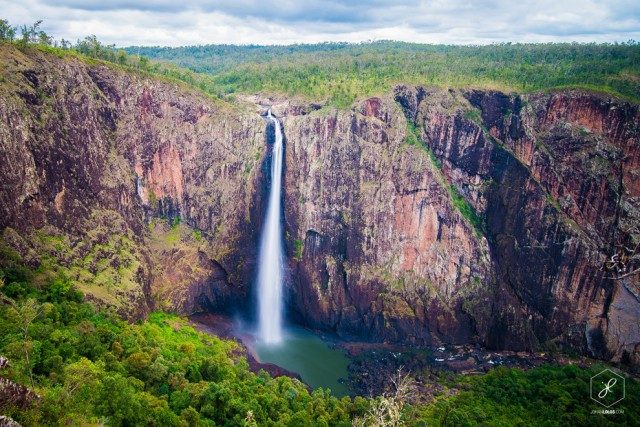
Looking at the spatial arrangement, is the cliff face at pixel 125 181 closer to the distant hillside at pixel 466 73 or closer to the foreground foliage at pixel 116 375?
the foreground foliage at pixel 116 375

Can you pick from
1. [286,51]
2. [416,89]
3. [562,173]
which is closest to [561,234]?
[562,173]

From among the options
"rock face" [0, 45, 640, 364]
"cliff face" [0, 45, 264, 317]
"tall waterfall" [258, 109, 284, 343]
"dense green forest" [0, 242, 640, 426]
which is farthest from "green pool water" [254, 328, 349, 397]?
"cliff face" [0, 45, 264, 317]

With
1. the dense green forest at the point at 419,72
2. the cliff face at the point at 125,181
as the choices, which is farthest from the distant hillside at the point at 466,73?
→ the cliff face at the point at 125,181

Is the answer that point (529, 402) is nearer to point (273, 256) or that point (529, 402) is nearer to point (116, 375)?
point (116, 375)

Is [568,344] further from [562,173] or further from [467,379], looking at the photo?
[562,173]

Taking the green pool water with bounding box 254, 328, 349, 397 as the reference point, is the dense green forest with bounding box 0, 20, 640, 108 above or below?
above

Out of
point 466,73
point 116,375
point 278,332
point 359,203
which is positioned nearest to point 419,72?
point 466,73

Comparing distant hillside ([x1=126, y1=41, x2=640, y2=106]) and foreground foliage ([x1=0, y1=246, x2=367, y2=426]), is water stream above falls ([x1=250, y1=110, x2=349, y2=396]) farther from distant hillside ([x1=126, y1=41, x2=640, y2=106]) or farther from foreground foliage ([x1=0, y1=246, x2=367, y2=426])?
distant hillside ([x1=126, y1=41, x2=640, y2=106])
